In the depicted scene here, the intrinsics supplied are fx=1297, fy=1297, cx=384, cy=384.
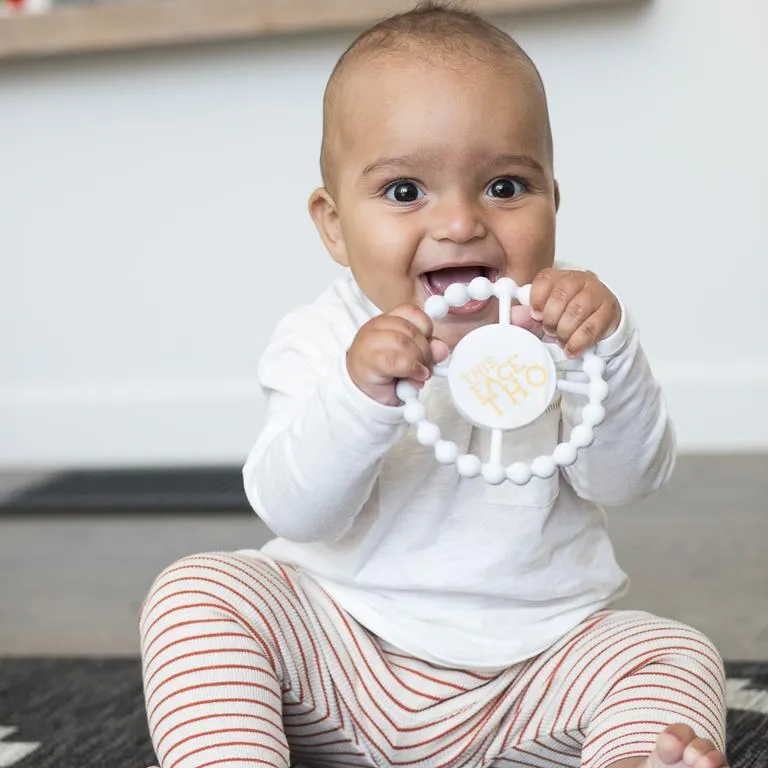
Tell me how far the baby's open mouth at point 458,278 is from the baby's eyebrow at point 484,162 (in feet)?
0.20

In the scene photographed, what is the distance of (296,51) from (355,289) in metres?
1.10

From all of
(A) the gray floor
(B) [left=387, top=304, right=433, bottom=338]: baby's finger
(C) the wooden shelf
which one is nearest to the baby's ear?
(B) [left=387, top=304, right=433, bottom=338]: baby's finger

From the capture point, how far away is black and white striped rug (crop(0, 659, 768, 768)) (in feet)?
2.94

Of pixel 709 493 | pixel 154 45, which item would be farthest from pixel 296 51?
pixel 709 493

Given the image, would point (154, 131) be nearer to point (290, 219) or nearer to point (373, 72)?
point (290, 219)

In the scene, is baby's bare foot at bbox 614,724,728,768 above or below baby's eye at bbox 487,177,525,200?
below

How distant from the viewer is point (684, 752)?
604mm

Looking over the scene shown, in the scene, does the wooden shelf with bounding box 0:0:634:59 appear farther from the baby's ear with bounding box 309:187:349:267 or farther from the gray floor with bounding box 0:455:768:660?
the baby's ear with bounding box 309:187:349:267

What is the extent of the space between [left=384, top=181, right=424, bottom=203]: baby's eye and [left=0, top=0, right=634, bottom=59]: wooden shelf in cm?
100

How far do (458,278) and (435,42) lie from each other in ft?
0.48

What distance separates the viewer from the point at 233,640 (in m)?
0.72

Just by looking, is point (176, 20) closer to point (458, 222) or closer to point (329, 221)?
point (329, 221)

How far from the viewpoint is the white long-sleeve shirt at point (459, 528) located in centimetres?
78

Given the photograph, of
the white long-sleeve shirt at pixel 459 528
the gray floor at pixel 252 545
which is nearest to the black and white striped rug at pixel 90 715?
the gray floor at pixel 252 545
